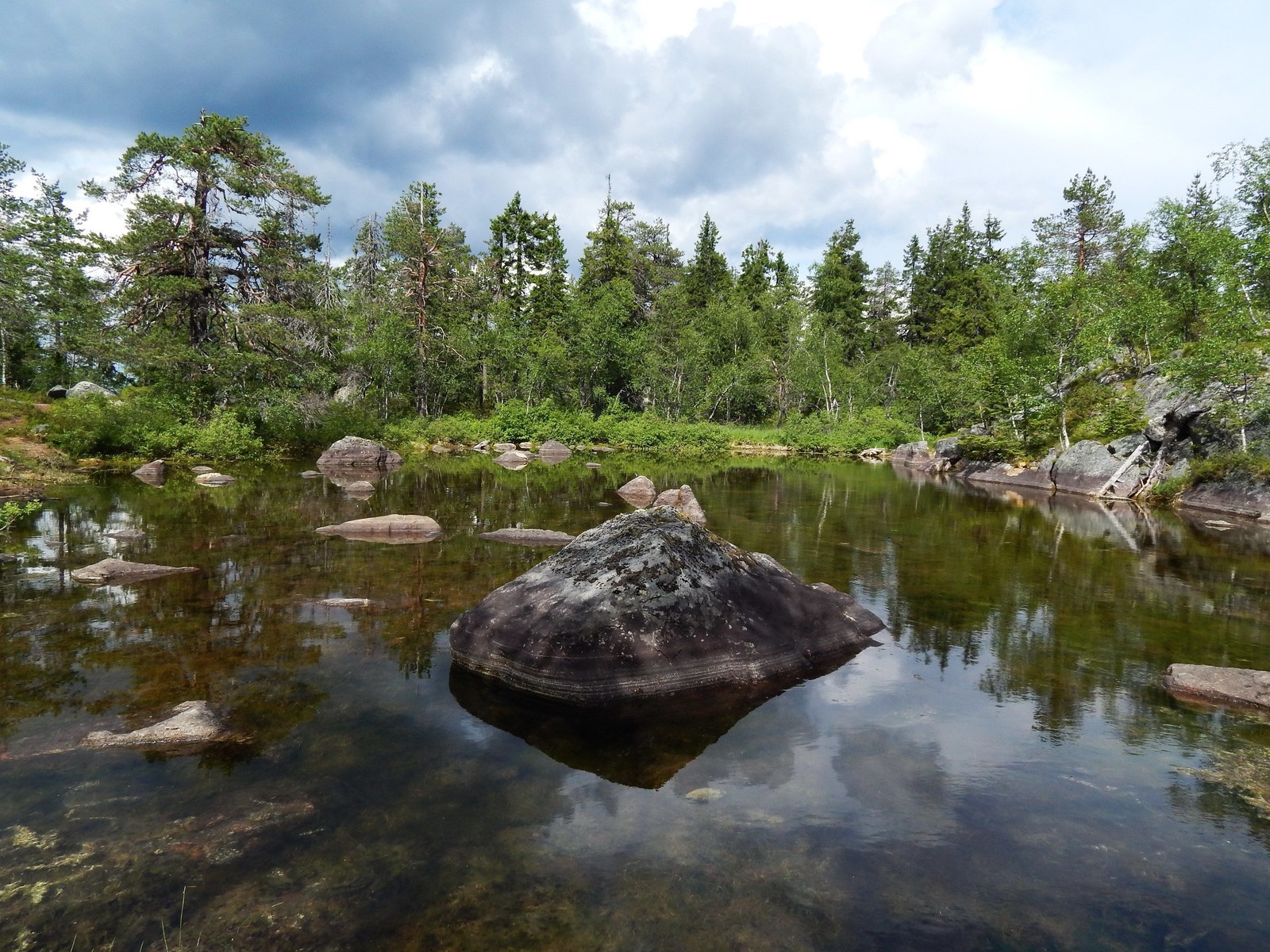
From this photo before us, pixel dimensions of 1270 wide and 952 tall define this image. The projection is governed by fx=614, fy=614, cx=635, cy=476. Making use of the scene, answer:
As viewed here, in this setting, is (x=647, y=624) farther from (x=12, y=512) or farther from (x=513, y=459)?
(x=513, y=459)

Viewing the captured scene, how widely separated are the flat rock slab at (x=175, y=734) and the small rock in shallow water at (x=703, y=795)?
431cm

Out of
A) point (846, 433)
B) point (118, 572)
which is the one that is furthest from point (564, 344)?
point (118, 572)

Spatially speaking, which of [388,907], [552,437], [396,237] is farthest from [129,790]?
[396,237]

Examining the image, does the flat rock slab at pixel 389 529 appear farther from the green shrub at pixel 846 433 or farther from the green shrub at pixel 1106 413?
the green shrub at pixel 846 433

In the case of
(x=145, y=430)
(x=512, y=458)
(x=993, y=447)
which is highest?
(x=145, y=430)

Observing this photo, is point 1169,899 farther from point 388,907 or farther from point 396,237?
point 396,237

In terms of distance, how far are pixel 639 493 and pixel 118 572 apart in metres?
15.4

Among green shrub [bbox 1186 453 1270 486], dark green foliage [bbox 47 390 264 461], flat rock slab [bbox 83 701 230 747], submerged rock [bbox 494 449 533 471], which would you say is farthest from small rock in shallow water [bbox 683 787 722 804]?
dark green foliage [bbox 47 390 264 461]

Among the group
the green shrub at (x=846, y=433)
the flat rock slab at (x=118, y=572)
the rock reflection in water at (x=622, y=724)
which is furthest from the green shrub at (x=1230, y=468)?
the flat rock slab at (x=118, y=572)

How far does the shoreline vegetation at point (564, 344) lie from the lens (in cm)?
2764

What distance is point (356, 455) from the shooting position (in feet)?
114

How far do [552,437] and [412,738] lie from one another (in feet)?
159

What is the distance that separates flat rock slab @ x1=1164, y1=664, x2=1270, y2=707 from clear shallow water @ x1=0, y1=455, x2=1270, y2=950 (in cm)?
30

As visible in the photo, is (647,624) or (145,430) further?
(145,430)
